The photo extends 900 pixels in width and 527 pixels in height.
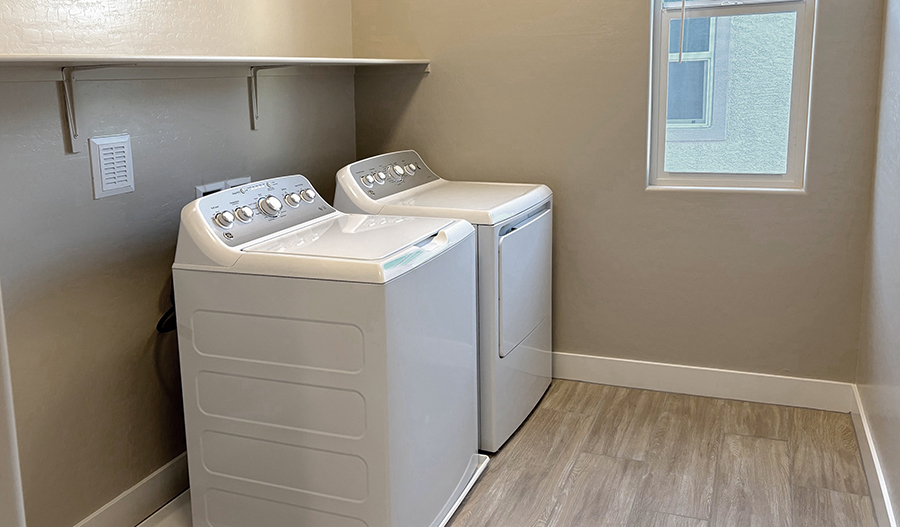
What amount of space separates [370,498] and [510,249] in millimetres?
1007

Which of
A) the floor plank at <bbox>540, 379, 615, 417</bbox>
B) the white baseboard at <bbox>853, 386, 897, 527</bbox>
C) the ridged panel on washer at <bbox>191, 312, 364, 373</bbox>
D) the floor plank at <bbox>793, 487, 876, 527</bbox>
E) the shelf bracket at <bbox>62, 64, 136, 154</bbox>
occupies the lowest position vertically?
the floor plank at <bbox>793, 487, 876, 527</bbox>

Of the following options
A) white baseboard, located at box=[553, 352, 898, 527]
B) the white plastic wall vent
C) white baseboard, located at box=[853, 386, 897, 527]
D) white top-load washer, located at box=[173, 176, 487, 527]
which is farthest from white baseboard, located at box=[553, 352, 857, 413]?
the white plastic wall vent

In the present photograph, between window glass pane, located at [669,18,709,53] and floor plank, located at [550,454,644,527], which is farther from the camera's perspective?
window glass pane, located at [669,18,709,53]

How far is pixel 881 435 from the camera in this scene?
2.22m

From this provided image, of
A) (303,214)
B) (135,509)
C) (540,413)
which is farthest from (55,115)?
(540,413)

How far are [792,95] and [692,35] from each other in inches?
16.8

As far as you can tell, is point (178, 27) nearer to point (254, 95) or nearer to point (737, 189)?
point (254, 95)

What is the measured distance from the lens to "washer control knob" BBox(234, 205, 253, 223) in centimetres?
204

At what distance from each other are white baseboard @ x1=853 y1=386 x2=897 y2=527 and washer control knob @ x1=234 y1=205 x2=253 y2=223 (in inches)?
71.8

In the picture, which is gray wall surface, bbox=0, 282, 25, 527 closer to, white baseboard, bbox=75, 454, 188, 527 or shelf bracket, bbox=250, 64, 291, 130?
white baseboard, bbox=75, 454, 188, 527

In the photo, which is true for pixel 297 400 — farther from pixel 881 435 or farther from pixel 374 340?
pixel 881 435

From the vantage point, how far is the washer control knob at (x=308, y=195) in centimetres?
234

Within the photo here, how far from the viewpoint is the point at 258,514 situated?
2.03 m

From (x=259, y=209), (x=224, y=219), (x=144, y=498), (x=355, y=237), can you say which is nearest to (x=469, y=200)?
(x=355, y=237)
